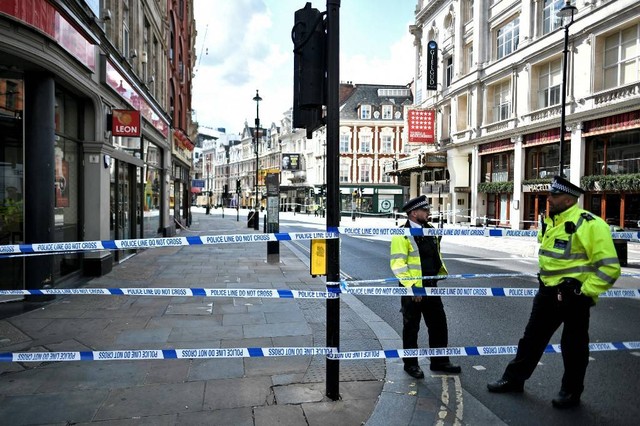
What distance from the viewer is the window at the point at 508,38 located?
94.6 feet

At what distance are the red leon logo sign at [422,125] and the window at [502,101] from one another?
288 inches

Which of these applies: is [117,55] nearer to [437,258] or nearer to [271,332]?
[271,332]

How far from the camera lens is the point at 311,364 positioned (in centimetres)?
488

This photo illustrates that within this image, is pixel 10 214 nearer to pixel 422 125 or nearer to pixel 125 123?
pixel 125 123

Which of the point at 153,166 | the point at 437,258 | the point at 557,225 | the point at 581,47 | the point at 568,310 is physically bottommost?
the point at 568,310

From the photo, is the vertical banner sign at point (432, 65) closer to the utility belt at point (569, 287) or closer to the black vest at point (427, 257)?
the black vest at point (427, 257)

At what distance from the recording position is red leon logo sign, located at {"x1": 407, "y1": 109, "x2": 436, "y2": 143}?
3881cm

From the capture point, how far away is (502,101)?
3080 centimetres

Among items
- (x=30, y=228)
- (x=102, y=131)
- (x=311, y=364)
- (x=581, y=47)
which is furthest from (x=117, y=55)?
(x=581, y=47)

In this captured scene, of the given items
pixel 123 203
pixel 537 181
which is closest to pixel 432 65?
pixel 537 181

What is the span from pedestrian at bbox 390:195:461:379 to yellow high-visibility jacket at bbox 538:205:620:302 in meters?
1.01

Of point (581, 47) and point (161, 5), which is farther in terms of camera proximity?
point (581, 47)

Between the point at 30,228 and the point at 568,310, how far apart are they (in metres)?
7.52

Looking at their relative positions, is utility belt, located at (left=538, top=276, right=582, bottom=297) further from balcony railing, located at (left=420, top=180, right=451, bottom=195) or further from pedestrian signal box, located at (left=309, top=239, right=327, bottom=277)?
balcony railing, located at (left=420, top=180, right=451, bottom=195)
